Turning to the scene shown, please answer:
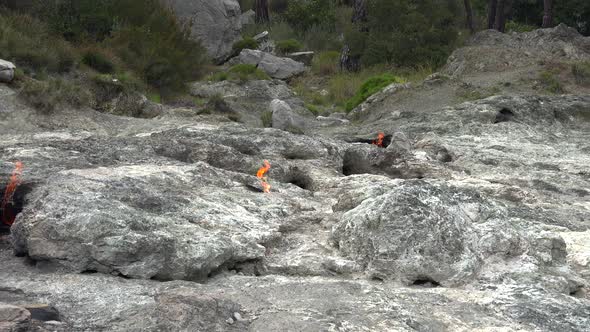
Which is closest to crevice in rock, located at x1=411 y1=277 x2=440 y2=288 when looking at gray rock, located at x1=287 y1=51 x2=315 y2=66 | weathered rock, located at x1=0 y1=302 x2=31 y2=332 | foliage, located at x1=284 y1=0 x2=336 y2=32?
weathered rock, located at x1=0 y1=302 x2=31 y2=332

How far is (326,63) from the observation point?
69.3ft

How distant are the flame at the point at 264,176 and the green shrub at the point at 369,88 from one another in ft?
24.8

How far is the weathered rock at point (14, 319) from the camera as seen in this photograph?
2.93 m

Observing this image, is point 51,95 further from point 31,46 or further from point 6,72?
point 31,46

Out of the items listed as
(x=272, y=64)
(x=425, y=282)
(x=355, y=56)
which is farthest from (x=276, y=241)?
(x=272, y=64)

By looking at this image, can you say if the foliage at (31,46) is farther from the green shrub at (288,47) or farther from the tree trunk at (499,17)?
the tree trunk at (499,17)

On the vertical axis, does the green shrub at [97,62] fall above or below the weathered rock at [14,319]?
below

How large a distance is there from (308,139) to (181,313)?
4.23 meters

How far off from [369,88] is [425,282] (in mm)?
10295

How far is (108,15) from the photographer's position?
48.4 feet

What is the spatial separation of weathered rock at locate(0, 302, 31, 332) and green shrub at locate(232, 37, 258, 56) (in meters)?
19.9

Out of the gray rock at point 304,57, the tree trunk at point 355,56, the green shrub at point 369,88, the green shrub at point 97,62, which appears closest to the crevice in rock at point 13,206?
the green shrub at point 97,62

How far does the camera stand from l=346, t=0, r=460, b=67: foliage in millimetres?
18047

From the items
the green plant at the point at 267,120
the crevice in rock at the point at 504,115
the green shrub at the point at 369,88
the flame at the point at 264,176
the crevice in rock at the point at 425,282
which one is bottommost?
the green shrub at the point at 369,88
